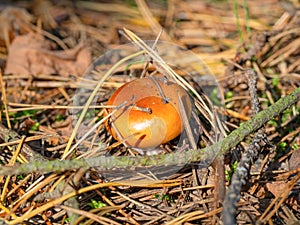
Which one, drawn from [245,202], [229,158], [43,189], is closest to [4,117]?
Answer: [43,189]

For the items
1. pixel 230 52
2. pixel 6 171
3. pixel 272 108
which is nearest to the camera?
pixel 6 171

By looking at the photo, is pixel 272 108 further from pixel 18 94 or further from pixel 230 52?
pixel 18 94

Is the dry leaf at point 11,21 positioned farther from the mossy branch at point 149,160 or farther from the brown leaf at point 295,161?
the brown leaf at point 295,161

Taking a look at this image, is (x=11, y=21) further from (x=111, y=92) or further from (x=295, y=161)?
(x=295, y=161)

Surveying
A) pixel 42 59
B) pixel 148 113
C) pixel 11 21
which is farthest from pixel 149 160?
pixel 11 21

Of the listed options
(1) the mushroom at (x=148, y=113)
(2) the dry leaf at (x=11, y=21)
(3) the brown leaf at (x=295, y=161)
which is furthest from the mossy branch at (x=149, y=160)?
(2) the dry leaf at (x=11, y=21)

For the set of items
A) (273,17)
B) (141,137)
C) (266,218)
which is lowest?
(266,218)

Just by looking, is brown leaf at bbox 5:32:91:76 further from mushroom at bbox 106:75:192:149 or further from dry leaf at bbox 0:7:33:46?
mushroom at bbox 106:75:192:149
